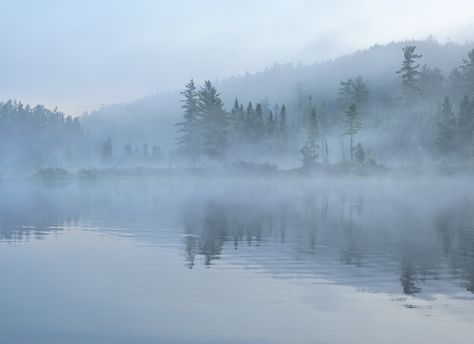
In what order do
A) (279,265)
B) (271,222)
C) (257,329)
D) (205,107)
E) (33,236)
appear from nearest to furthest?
1. (257,329)
2. (279,265)
3. (33,236)
4. (271,222)
5. (205,107)

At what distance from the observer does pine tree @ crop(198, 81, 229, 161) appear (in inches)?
4683

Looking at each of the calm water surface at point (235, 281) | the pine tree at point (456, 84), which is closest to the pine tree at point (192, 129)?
the pine tree at point (456, 84)

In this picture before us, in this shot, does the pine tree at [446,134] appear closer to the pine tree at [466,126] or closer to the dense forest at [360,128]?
the dense forest at [360,128]

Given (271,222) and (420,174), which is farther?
(420,174)

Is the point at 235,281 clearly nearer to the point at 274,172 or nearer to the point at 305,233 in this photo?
the point at 305,233

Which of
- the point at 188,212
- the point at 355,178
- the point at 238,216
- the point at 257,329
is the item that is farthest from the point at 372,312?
the point at 355,178


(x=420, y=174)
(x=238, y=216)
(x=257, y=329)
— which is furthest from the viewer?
(x=420, y=174)

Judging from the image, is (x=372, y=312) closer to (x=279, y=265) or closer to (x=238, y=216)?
(x=279, y=265)

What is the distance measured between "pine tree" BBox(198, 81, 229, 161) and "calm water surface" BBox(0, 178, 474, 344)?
80.1 m

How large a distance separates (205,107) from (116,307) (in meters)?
105

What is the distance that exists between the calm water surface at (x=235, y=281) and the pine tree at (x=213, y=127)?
8015cm

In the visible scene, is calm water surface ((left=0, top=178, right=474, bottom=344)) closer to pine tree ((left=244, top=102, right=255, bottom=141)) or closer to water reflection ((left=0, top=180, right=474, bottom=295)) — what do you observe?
water reflection ((left=0, top=180, right=474, bottom=295))

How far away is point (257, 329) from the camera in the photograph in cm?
1477

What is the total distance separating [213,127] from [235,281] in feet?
328
